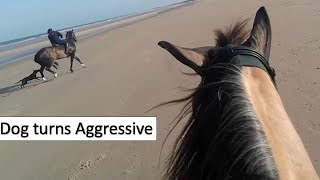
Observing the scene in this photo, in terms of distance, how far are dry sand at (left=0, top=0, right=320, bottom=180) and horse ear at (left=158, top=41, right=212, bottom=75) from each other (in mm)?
682

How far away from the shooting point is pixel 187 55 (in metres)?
1.58

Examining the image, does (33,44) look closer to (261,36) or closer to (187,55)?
(261,36)

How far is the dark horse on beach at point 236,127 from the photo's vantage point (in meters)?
1.12

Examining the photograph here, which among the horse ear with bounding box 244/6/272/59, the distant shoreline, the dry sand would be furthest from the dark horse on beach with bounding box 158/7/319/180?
the distant shoreline

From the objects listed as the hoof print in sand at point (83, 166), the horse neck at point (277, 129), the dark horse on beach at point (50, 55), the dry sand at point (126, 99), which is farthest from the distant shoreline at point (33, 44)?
the horse neck at point (277, 129)

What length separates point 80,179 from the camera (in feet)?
18.4

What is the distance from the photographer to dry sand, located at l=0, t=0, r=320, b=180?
591 cm

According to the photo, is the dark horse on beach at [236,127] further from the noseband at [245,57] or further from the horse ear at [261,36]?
the horse ear at [261,36]

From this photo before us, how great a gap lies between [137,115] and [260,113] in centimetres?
651

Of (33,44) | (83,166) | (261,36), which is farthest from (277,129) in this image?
(33,44)

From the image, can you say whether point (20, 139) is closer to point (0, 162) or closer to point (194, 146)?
point (0, 162)

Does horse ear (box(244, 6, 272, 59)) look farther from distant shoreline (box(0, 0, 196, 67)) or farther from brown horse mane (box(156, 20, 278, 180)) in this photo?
distant shoreline (box(0, 0, 196, 67))

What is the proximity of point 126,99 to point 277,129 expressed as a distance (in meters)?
7.85

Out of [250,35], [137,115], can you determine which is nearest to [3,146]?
[137,115]
